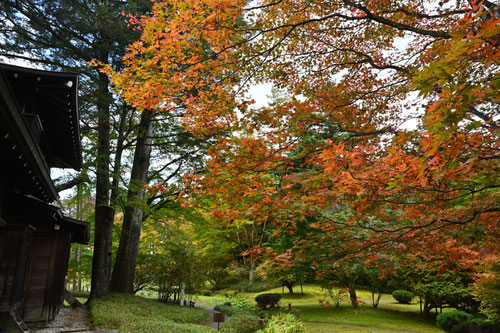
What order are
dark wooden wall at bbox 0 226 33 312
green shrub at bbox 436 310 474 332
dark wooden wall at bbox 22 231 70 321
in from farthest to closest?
Result: green shrub at bbox 436 310 474 332, dark wooden wall at bbox 22 231 70 321, dark wooden wall at bbox 0 226 33 312

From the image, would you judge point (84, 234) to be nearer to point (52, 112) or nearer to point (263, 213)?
point (52, 112)

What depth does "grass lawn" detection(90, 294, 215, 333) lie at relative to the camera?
7.42 meters

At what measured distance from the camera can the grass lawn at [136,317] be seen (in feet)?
24.3

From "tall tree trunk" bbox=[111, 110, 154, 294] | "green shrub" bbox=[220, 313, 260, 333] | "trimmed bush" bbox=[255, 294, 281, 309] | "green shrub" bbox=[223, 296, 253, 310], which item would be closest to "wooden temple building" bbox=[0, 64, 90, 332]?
"tall tree trunk" bbox=[111, 110, 154, 294]

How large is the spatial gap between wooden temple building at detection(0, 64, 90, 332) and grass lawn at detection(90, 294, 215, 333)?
5.02 feet

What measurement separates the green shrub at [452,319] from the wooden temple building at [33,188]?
555 inches

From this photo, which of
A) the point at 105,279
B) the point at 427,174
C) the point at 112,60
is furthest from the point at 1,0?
the point at 427,174

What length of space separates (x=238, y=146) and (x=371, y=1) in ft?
13.0

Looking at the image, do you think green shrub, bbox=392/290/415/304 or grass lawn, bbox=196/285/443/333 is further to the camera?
green shrub, bbox=392/290/415/304

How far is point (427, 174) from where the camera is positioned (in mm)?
3182

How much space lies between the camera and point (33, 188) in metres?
6.46

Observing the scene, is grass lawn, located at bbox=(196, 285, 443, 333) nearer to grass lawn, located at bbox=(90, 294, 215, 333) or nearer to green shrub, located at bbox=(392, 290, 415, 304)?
green shrub, located at bbox=(392, 290, 415, 304)

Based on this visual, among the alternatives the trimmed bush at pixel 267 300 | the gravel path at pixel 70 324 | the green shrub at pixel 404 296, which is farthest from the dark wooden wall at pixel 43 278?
the green shrub at pixel 404 296

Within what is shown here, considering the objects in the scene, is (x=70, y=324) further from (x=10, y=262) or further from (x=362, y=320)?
(x=362, y=320)
